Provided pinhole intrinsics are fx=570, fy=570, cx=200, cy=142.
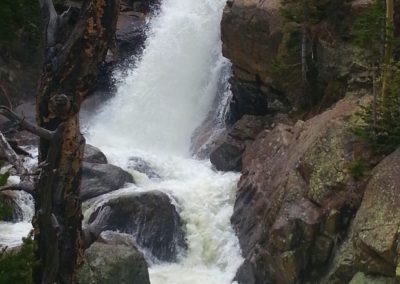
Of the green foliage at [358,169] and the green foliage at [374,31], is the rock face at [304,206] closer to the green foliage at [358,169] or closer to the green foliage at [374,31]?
the green foliage at [358,169]

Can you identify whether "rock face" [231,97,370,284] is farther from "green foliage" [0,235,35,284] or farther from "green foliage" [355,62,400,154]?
"green foliage" [0,235,35,284]

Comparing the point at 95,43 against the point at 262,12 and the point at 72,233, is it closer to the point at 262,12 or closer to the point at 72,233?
the point at 72,233

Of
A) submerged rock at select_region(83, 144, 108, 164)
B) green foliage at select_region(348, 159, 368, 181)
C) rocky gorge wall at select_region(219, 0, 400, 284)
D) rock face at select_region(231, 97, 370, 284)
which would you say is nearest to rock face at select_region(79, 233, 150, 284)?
rock face at select_region(231, 97, 370, 284)

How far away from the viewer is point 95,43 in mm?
5723

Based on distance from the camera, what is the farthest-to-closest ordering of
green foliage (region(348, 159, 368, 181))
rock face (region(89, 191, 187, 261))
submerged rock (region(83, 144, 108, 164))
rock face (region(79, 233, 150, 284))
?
submerged rock (region(83, 144, 108, 164))
rock face (region(89, 191, 187, 261))
green foliage (region(348, 159, 368, 181))
rock face (region(79, 233, 150, 284))

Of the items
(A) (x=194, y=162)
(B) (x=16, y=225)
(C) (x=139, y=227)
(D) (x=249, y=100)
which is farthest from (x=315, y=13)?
(B) (x=16, y=225)

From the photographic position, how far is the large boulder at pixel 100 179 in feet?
55.5

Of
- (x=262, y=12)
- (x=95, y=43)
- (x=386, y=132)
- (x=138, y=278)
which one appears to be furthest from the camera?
(x=262, y=12)

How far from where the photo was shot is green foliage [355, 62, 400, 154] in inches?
464

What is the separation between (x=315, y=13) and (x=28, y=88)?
55.3 feet

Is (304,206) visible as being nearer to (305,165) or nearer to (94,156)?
(305,165)

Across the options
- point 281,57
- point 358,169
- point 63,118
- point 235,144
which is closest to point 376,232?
point 358,169

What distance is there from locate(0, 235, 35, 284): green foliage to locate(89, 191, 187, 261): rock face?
9.46 meters

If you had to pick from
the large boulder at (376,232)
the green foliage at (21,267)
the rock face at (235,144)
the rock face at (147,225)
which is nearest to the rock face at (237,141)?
the rock face at (235,144)
